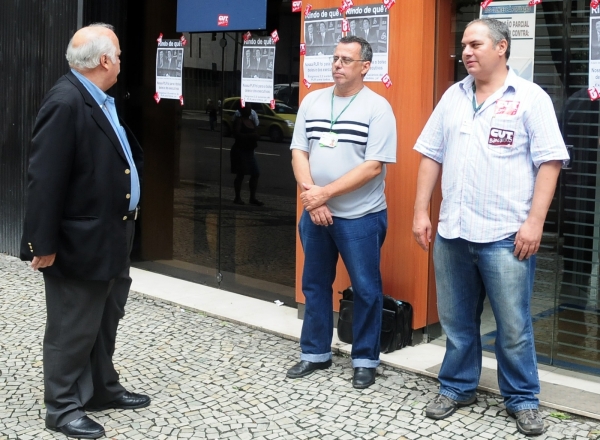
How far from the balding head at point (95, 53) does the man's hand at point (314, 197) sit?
4.25ft

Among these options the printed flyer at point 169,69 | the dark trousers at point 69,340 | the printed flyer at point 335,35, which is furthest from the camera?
the printed flyer at point 169,69

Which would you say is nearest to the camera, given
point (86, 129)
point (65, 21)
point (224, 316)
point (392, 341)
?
point (86, 129)

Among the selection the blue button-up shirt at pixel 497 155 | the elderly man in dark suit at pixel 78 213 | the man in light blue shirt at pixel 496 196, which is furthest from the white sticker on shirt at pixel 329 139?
the elderly man in dark suit at pixel 78 213

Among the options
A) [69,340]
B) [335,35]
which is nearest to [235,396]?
[69,340]

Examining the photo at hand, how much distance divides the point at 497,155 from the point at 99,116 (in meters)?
1.98

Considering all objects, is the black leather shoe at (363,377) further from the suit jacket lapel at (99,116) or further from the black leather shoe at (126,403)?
the suit jacket lapel at (99,116)

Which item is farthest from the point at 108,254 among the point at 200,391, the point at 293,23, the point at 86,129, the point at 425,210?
the point at 293,23

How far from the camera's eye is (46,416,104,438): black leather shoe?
14.5ft

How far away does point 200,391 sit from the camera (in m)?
5.12

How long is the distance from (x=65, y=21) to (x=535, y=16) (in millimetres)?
4533

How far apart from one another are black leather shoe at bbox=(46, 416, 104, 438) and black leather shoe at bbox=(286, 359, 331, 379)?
1.30 m

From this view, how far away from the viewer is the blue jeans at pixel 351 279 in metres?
5.20

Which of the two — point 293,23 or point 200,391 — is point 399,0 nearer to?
point 293,23

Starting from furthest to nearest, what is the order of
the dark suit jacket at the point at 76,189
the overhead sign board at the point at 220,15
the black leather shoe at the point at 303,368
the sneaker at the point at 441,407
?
the overhead sign board at the point at 220,15
the black leather shoe at the point at 303,368
the sneaker at the point at 441,407
the dark suit jacket at the point at 76,189
